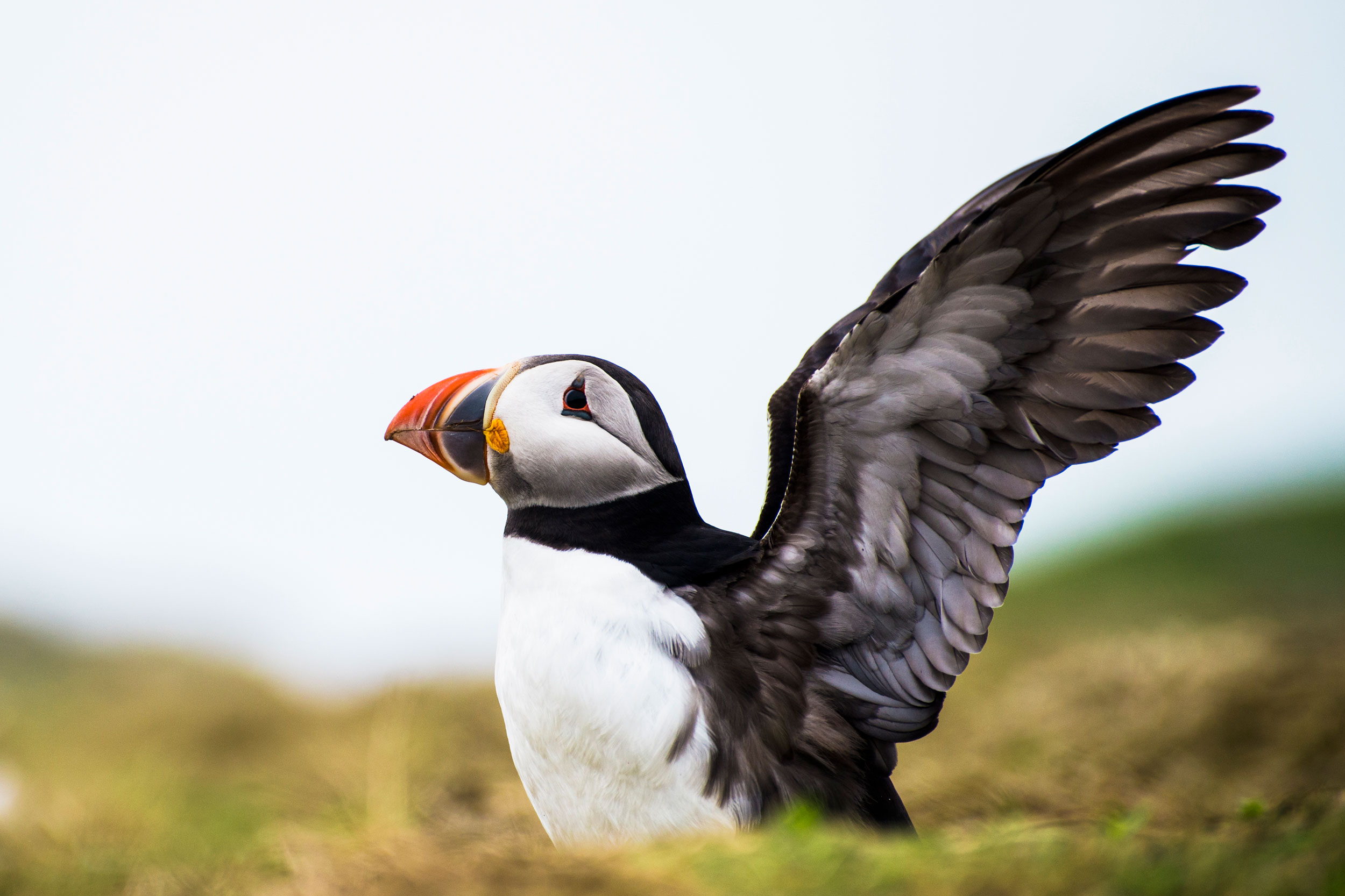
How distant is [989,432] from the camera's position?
3.29m

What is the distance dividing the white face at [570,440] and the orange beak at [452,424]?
5 cm

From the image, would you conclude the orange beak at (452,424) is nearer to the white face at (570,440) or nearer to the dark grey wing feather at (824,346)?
the white face at (570,440)

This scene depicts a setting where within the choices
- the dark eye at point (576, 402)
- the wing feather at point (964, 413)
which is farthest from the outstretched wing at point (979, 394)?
the dark eye at point (576, 402)

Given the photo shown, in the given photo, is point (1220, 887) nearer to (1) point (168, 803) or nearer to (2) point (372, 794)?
(2) point (372, 794)

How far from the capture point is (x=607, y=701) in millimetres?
3217

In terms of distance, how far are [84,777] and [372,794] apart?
2726mm

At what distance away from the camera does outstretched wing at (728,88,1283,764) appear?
121 inches

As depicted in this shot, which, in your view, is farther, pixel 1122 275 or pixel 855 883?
pixel 1122 275

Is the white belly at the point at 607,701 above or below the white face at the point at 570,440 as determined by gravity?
below

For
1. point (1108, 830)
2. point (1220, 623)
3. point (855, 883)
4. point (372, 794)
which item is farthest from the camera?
point (1220, 623)

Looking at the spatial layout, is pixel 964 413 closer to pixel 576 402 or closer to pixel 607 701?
pixel 576 402

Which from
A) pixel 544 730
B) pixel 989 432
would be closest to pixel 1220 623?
pixel 989 432

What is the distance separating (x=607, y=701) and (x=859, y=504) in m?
0.98

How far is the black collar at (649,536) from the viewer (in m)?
3.46
